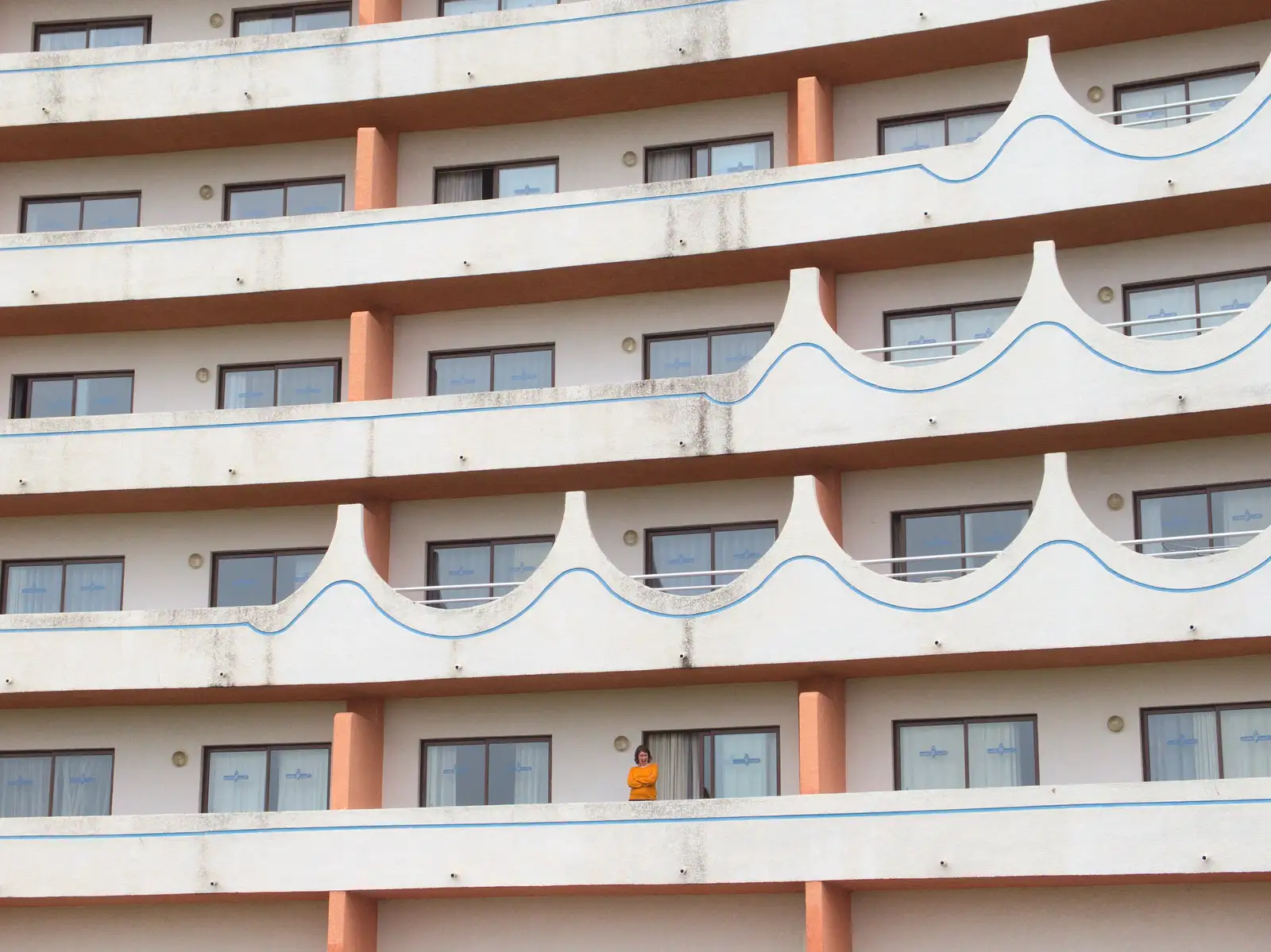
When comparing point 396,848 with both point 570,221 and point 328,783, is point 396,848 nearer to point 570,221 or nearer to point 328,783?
point 328,783

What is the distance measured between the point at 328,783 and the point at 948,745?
9957 millimetres

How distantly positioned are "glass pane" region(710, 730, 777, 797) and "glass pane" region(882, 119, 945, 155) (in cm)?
975

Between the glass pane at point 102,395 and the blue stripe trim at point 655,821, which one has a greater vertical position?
the glass pane at point 102,395

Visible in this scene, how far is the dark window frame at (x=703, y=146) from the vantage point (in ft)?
109

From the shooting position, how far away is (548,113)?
34.2 m

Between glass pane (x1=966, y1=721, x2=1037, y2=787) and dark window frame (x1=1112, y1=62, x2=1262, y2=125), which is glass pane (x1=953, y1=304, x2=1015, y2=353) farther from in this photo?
glass pane (x1=966, y1=721, x2=1037, y2=787)

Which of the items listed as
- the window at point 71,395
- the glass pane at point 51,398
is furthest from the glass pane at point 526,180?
the glass pane at point 51,398

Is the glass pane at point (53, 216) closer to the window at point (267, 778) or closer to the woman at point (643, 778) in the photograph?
the window at point (267, 778)

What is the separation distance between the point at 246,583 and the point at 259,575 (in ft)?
0.85

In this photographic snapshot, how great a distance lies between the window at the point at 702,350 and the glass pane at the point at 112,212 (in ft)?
32.9

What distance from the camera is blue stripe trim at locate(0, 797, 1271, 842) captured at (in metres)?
26.5

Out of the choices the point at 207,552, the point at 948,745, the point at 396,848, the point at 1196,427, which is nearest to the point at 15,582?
the point at 207,552

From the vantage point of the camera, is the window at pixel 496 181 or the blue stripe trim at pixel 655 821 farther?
the window at pixel 496 181

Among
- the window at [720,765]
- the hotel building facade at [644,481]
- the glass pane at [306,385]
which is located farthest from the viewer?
the glass pane at [306,385]
